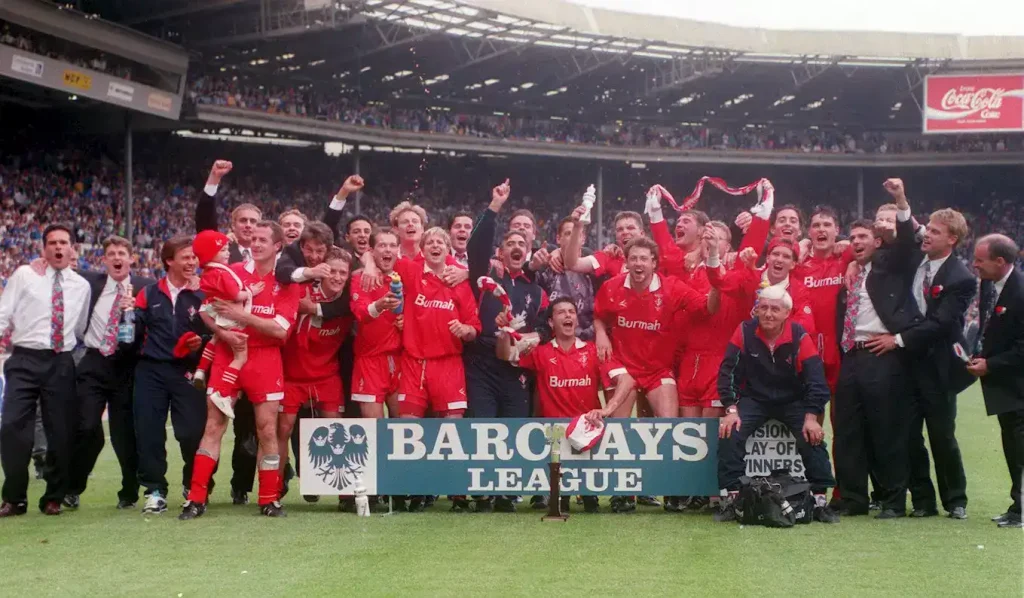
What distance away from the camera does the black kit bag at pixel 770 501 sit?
25.4 feet

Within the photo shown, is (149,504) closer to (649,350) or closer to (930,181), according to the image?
(649,350)

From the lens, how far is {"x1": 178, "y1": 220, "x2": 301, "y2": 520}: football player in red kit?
8.12 metres

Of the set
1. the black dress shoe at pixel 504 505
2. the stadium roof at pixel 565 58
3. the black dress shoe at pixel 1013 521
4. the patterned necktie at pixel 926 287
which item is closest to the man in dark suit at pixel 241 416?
the black dress shoe at pixel 504 505

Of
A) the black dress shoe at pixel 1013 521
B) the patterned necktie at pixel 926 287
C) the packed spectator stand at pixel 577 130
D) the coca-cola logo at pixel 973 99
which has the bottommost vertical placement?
the black dress shoe at pixel 1013 521

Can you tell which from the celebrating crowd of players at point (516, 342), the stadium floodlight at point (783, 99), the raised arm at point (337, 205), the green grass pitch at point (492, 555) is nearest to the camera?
the green grass pitch at point (492, 555)

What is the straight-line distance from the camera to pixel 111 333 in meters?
8.73

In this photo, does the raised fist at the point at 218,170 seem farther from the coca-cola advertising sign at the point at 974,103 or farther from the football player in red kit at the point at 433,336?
the coca-cola advertising sign at the point at 974,103

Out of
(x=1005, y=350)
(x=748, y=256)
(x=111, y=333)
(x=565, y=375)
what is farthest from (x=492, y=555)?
(x=1005, y=350)

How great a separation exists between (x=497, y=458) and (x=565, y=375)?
2.65ft

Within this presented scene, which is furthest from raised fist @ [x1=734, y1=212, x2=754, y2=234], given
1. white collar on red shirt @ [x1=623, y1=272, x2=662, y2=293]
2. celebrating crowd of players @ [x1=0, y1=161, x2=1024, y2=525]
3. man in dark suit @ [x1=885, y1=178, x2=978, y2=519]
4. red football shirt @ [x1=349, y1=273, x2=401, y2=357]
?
red football shirt @ [x1=349, y1=273, x2=401, y2=357]

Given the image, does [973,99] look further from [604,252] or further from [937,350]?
[937,350]

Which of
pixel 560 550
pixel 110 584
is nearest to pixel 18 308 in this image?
pixel 110 584

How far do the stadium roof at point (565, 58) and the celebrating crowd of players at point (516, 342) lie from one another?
21.0 meters

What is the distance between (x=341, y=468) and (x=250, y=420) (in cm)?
92
